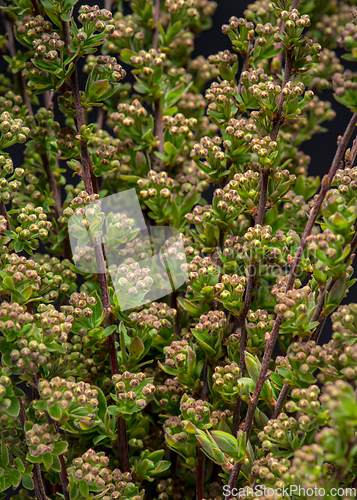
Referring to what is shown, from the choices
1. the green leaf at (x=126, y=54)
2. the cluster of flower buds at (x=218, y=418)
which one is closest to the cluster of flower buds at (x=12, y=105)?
the green leaf at (x=126, y=54)

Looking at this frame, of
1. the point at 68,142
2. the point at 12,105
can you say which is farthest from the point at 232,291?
the point at 12,105

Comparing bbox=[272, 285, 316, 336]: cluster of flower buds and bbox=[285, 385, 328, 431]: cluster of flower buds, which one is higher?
bbox=[272, 285, 316, 336]: cluster of flower buds

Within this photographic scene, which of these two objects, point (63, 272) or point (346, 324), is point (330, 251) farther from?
point (63, 272)

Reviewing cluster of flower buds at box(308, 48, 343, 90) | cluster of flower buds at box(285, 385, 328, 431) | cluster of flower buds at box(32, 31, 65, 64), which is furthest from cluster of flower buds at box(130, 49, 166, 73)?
cluster of flower buds at box(285, 385, 328, 431)

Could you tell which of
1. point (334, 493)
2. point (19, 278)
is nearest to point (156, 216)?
point (19, 278)

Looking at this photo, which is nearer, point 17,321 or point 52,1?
point 17,321

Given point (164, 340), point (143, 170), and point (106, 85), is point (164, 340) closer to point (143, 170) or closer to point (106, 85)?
point (143, 170)

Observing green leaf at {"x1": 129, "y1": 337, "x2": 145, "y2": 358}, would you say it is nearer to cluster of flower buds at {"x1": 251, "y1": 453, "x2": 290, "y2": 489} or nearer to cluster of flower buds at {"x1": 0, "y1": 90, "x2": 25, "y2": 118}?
→ cluster of flower buds at {"x1": 251, "y1": 453, "x2": 290, "y2": 489}
